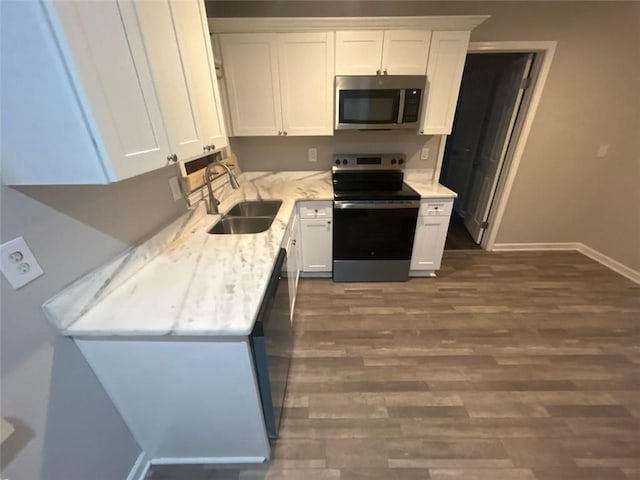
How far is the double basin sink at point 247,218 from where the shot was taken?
6.11 feet

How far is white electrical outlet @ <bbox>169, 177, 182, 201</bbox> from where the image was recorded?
1.52m

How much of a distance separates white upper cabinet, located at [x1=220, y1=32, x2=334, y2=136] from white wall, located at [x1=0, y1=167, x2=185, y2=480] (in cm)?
142

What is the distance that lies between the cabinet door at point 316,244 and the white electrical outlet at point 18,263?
5.61 feet

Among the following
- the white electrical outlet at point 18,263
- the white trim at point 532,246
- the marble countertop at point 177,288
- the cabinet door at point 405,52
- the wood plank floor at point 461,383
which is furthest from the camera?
the white trim at point 532,246

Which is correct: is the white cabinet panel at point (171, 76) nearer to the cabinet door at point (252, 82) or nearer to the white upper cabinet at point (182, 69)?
the white upper cabinet at point (182, 69)

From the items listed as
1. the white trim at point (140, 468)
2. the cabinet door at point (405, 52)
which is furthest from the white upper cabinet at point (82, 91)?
the cabinet door at point (405, 52)

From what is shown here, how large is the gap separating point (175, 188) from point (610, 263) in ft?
13.8

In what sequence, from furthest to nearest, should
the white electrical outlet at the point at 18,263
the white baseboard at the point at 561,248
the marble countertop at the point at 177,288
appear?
the white baseboard at the point at 561,248, the marble countertop at the point at 177,288, the white electrical outlet at the point at 18,263

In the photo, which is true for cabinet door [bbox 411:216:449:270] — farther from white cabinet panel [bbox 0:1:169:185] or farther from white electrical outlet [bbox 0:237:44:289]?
white electrical outlet [bbox 0:237:44:289]

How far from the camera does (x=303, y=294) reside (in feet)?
7.95

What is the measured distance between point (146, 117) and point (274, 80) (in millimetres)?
1564

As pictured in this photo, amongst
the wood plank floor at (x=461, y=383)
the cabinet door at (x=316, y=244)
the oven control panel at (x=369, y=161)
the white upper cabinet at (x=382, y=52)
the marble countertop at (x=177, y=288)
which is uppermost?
the white upper cabinet at (x=382, y=52)

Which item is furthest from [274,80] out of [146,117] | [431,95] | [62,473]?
[62,473]

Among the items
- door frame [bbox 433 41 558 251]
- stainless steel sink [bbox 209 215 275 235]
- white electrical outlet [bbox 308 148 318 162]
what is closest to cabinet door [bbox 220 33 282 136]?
white electrical outlet [bbox 308 148 318 162]
